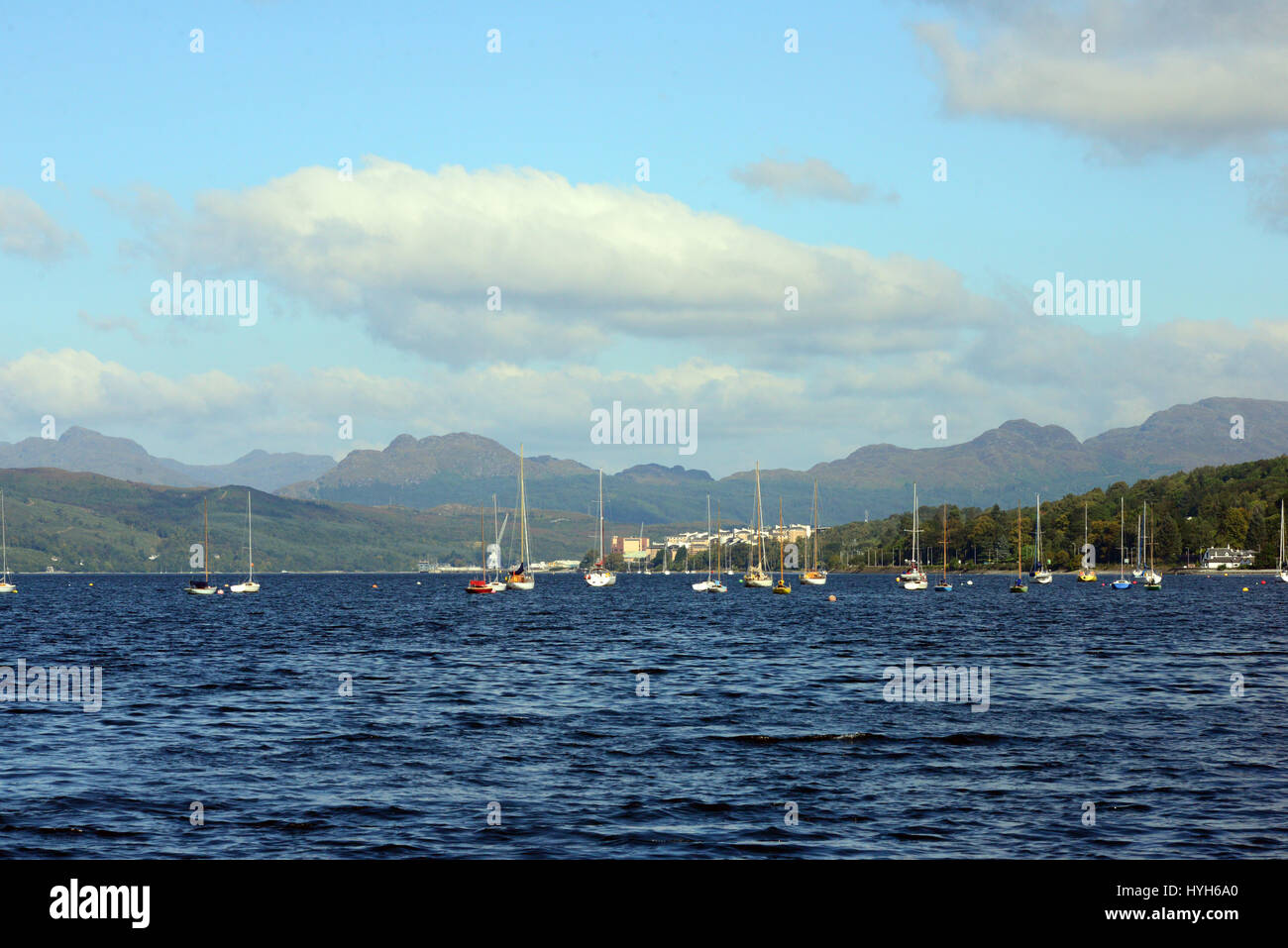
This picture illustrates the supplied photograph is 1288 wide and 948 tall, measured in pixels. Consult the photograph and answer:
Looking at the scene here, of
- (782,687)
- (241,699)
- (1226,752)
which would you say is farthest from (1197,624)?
(241,699)

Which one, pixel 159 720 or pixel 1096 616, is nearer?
pixel 159 720

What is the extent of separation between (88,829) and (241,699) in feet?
85.4

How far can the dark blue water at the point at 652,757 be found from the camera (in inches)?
1016

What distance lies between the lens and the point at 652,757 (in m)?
36.2

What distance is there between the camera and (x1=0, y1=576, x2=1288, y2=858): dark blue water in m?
25.8

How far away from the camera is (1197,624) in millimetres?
111125

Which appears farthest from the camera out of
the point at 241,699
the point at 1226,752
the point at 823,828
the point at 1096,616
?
the point at 1096,616
